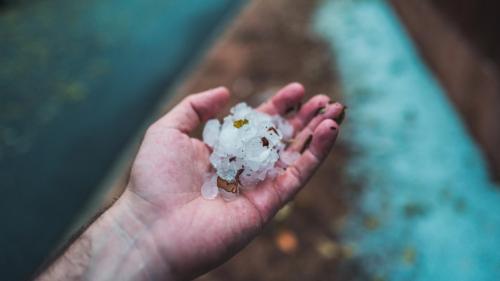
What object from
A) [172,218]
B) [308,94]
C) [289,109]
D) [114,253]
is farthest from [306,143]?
[308,94]

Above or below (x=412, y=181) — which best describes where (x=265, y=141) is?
above

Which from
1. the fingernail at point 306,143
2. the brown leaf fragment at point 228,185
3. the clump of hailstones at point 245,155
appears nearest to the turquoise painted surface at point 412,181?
the fingernail at point 306,143

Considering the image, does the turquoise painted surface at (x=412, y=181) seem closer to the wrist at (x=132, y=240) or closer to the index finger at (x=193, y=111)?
the index finger at (x=193, y=111)

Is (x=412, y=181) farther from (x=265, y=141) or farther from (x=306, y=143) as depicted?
(x=265, y=141)

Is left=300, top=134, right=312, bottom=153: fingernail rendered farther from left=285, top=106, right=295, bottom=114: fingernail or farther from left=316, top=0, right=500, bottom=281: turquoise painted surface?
left=316, top=0, right=500, bottom=281: turquoise painted surface

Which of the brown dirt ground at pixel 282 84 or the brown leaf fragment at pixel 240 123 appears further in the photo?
the brown dirt ground at pixel 282 84

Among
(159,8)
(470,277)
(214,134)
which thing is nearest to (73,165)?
(214,134)

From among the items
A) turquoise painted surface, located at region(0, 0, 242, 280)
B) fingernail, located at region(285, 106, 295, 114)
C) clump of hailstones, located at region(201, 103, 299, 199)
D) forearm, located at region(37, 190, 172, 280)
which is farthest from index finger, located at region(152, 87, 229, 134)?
turquoise painted surface, located at region(0, 0, 242, 280)
